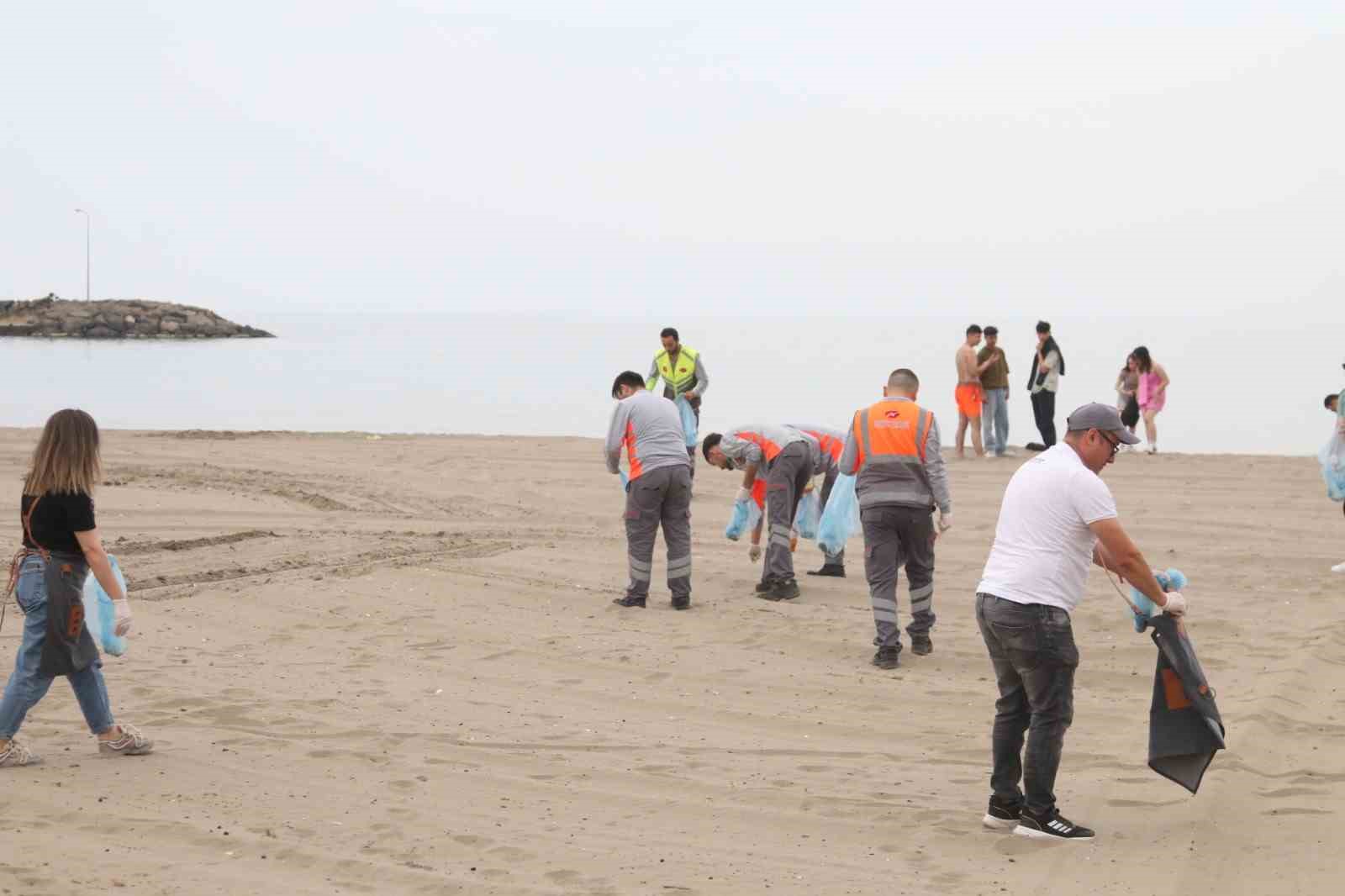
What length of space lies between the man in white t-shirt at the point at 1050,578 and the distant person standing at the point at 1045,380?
45.3 feet

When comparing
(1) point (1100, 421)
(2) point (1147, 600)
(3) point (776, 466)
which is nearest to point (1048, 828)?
(2) point (1147, 600)

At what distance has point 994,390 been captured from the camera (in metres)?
19.7

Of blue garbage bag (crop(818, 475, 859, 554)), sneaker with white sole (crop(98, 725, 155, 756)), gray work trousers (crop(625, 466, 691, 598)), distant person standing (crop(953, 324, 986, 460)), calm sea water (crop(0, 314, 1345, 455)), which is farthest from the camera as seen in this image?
calm sea water (crop(0, 314, 1345, 455))

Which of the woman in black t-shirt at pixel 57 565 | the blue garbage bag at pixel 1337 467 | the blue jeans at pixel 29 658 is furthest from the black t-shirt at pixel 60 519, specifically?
the blue garbage bag at pixel 1337 467

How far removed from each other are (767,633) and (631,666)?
133 cm

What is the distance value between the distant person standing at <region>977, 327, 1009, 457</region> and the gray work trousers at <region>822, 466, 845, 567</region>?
25.7 feet

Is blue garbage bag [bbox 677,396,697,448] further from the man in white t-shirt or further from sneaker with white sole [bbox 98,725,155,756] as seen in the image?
the man in white t-shirt

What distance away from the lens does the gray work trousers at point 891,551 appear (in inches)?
358

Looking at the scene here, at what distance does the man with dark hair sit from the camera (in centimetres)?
1066

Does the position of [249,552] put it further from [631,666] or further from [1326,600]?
[1326,600]

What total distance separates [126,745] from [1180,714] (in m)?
4.76

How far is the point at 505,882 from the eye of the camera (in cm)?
543

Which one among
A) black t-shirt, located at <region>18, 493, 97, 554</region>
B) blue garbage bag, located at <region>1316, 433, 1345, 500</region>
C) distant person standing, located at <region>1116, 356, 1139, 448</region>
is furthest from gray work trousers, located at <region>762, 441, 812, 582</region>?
distant person standing, located at <region>1116, 356, 1139, 448</region>

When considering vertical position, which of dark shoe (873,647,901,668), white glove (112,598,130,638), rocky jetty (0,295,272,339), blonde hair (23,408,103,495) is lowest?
dark shoe (873,647,901,668)
